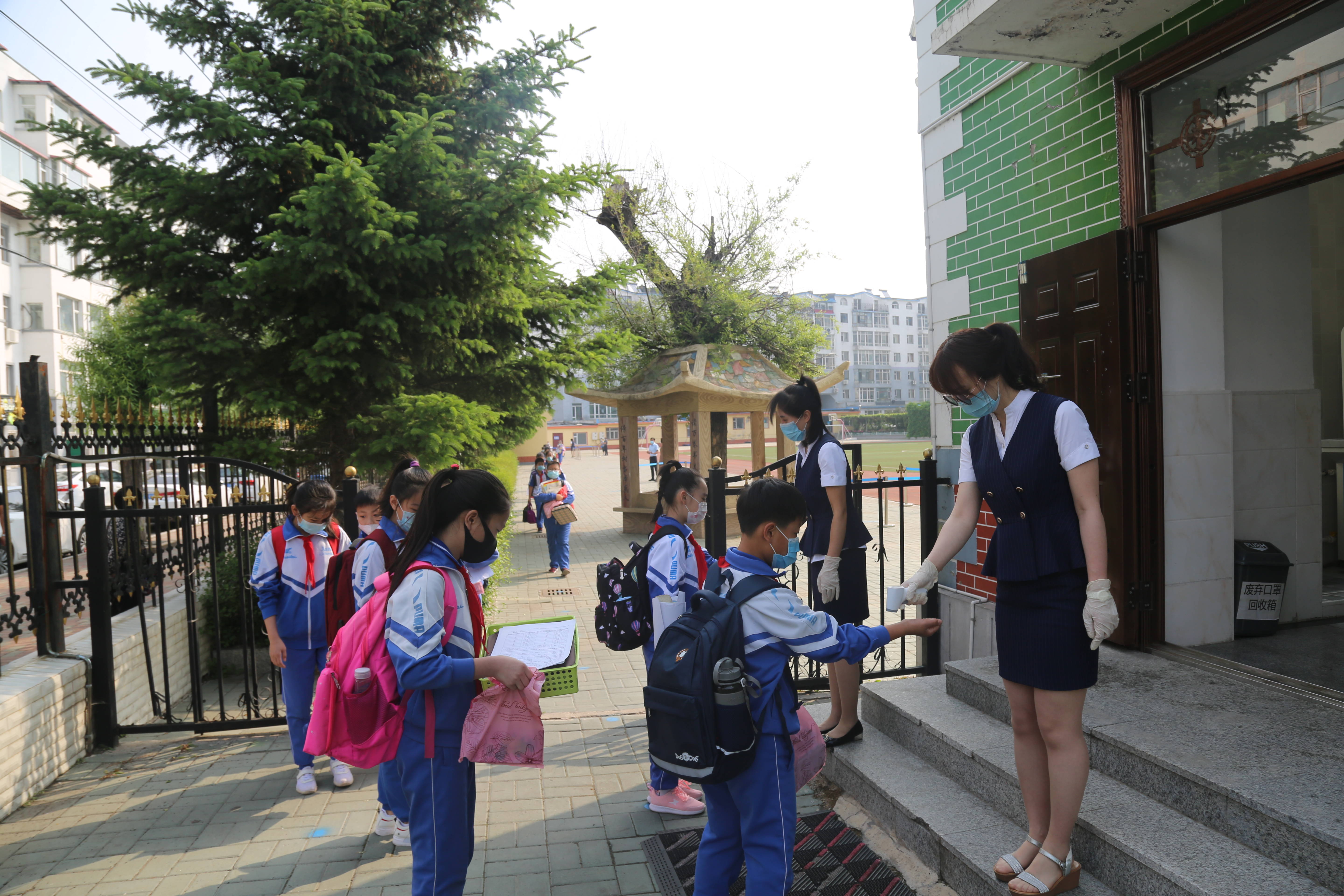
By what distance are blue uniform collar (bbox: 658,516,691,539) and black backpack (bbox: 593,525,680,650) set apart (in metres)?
0.09

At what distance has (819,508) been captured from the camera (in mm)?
4031

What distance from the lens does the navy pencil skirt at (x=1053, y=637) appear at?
99.9 inches

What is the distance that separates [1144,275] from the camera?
13.6 feet

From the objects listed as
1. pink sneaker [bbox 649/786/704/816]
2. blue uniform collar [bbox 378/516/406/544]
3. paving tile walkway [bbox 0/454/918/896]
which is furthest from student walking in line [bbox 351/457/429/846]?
pink sneaker [bbox 649/786/704/816]

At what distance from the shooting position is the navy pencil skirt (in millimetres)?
2537

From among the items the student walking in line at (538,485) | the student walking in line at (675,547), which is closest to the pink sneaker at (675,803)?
the student walking in line at (675,547)

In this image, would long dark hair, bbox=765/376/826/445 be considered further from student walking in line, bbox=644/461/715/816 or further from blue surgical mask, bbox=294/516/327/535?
blue surgical mask, bbox=294/516/327/535

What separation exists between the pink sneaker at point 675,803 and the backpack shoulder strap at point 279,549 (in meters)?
2.31

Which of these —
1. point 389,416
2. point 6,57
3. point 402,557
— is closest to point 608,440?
point 6,57

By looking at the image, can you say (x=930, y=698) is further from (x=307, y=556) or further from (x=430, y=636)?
(x=307, y=556)

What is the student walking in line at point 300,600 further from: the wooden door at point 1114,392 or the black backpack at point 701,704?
the wooden door at point 1114,392

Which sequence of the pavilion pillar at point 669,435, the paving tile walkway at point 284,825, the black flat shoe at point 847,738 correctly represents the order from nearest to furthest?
the paving tile walkway at point 284,825
the black flat shoe at point 847,738
the pavilion pillar at point 669,435

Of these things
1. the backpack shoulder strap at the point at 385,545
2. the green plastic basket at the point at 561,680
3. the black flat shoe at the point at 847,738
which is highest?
the backpack shoulder strap at the point at 385,545

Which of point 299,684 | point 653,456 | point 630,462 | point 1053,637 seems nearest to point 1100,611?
point 1053,637
